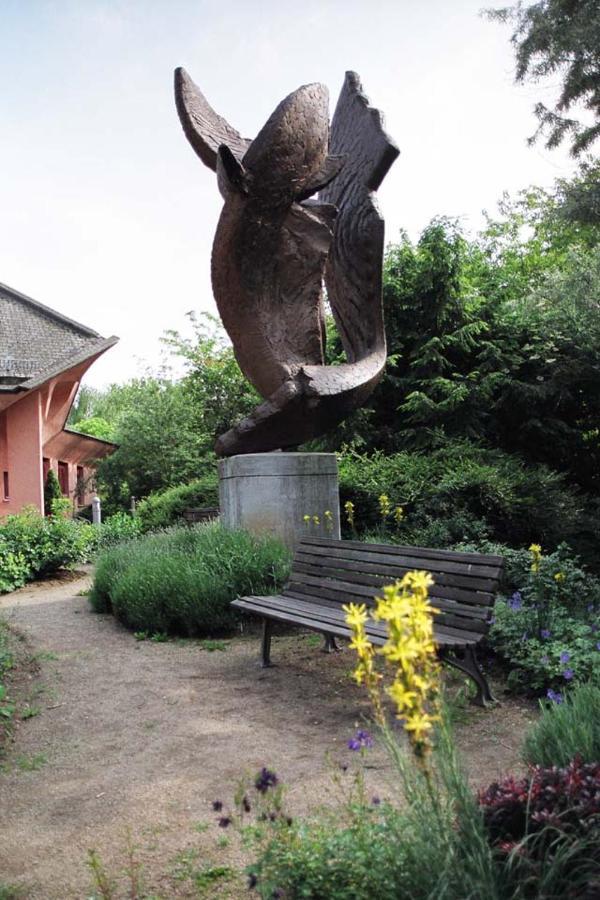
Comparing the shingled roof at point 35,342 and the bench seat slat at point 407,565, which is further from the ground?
the shingled roof at point 35,342

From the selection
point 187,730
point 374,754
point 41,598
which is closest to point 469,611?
point 374,754

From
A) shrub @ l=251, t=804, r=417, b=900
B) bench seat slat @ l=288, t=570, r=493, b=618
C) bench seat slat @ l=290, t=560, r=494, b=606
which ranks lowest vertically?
shrub @ l=251, t=804, r=417, b=900

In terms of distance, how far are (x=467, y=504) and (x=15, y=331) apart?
14.1 meters

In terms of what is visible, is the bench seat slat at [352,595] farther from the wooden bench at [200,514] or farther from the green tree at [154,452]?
the green tree at [154,452]

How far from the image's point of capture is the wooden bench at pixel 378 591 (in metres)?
4.24

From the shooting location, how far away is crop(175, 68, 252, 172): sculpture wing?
25.5 feet

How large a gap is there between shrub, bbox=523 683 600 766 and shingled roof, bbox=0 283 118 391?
52.2 feet

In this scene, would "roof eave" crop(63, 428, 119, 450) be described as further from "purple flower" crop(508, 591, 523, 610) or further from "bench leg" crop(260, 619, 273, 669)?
"purple flower" crop(508, 591, 523, 610)

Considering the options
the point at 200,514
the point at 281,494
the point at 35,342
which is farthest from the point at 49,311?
the point at 281,494

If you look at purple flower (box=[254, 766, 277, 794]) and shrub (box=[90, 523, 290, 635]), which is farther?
shrub (box=[90, 523, 290, 635])

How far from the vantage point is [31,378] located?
17.5 m

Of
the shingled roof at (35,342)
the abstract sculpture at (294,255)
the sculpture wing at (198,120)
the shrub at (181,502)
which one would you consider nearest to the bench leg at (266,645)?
the abstract sculpture at (294,255)

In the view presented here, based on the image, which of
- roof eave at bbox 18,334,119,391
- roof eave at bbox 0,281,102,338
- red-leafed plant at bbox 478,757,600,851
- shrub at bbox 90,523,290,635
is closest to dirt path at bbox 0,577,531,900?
shrub at bbox 90,523,290,635

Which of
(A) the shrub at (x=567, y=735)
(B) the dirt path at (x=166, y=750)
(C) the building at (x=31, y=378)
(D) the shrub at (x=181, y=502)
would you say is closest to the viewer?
(A) the shrub at (x=567, y=735)
